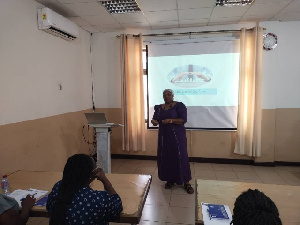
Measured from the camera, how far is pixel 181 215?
2.60 metres

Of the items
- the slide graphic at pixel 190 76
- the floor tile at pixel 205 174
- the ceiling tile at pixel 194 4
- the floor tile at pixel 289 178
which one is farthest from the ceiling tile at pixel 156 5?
the floor tile at pixel 289 178

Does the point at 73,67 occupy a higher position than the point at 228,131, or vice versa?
the point at 73,67

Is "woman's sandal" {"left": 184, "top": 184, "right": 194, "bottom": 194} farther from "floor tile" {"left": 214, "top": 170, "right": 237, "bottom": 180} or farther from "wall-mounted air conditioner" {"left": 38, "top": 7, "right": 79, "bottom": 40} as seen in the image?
"wall-mounted air conditioner" {"left": 38, "top": 7, "right": 79, "bottom": 40}

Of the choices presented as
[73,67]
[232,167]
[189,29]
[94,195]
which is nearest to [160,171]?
[232,167]

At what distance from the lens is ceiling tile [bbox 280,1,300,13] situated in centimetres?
325

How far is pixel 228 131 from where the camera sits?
441 cm

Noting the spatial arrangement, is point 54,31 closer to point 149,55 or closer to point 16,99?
point 16,99

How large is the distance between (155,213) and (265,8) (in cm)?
346

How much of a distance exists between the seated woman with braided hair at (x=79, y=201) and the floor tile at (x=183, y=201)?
5.65 feet

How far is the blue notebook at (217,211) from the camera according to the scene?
138cm

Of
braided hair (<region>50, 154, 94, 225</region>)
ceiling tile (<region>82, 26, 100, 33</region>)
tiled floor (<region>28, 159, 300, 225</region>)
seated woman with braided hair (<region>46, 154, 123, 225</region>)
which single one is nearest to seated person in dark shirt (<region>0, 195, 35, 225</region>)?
seated woman with braided hair (<region>46, 154, 123, 225</region>)

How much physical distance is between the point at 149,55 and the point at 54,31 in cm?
195

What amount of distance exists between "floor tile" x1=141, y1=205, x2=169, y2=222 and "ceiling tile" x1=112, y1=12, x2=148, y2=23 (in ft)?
9.72

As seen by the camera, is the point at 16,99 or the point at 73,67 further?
the point at 73,67
